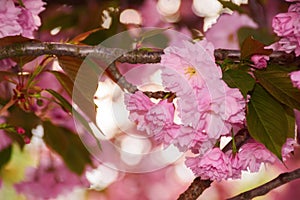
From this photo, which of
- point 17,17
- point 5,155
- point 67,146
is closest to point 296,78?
point 17,17

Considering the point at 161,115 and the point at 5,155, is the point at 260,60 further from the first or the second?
the point at 5,155

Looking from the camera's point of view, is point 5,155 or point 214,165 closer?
point 214,165

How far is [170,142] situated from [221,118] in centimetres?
6

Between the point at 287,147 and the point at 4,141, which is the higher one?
the point at 287,147

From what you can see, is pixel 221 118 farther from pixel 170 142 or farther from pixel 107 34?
pixel 107 34

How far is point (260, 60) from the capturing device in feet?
2.31

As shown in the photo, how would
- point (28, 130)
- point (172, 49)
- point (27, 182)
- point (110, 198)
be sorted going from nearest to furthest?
point (172, 49), point (28, 130), point (27, 182), point (110, 198)

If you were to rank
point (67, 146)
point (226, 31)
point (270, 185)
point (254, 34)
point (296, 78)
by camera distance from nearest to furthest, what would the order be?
point (296, 78)
point (270, 185)
point (254, 34)
point (67, 146)
point (226, 31)

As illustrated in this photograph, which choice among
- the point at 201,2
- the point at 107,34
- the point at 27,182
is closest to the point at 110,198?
the point at 27,182

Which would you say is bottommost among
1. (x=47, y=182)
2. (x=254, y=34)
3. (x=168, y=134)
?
(x=47, y=182)

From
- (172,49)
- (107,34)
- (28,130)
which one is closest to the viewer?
(172,49)

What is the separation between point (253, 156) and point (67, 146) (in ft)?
1.85

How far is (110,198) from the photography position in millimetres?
2129

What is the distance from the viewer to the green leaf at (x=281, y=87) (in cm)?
69
